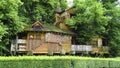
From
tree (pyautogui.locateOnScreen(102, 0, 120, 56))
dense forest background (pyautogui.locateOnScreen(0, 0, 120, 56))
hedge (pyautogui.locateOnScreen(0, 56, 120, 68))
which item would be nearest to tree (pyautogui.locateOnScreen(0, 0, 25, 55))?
dense forest background (pyautogui.locateOnScreen(0, 0, 120, 56))

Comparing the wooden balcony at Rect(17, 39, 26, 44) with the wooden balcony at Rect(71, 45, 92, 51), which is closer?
the wooden balcony at Rect(17, 39, 26, 44)

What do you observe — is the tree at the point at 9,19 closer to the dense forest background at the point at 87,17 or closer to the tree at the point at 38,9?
the dense forest background at the point at 87,17

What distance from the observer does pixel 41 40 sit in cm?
5081

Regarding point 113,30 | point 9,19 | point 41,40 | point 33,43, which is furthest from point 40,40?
point 113,30

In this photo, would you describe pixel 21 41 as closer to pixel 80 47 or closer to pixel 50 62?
pixel 80 47

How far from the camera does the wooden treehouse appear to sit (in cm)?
4988

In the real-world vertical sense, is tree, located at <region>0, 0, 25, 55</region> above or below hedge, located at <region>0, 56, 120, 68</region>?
above

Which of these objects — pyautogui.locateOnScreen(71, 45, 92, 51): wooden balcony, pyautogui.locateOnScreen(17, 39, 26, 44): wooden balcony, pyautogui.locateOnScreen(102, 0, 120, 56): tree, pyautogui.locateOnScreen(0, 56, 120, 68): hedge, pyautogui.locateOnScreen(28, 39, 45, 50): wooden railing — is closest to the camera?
pyautogui.locateOnScreen(0, 56, 120, 68): hedge

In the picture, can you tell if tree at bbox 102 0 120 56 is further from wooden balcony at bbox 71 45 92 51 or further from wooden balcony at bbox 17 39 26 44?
wooden balcony at bbox 17 39 26 44

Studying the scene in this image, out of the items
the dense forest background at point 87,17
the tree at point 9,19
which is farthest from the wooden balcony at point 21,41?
the tree at point 9,19

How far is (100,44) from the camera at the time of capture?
204 ft

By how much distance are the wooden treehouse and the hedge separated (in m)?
9.82

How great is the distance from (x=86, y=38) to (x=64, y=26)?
4.59 m

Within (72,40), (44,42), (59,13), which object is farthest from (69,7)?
(44,42)
